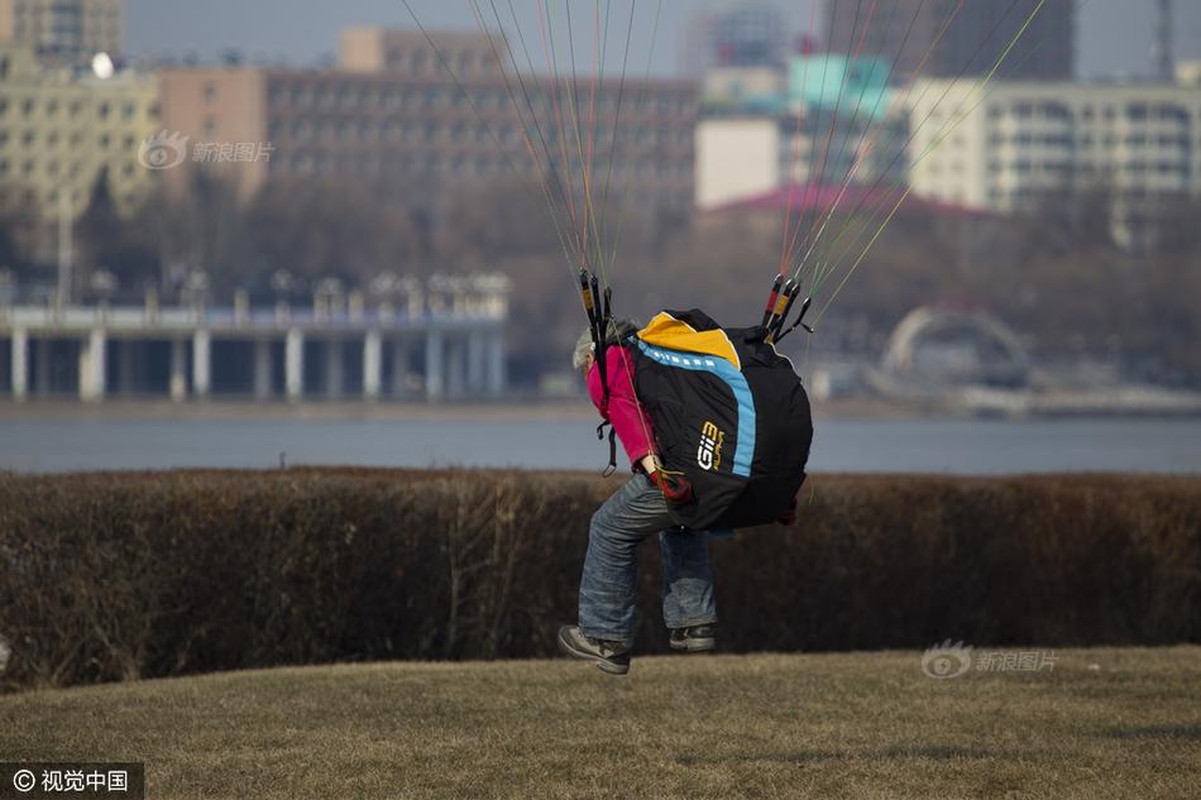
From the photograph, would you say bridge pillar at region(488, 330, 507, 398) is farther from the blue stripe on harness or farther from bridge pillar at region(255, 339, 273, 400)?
the blue stripe on harness

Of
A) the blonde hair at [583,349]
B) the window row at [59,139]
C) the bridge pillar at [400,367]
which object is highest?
the blonde hair at [583,349]

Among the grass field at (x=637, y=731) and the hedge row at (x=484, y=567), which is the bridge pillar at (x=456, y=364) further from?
the grass field at (x=637, y=731)

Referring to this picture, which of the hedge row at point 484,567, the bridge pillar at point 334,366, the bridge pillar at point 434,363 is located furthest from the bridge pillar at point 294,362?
the hedge row at point 484,567

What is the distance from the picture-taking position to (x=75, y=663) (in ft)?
59.8

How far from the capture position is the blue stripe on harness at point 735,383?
41.5ft

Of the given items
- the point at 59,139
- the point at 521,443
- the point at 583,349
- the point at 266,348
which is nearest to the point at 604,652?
the point at 583,349

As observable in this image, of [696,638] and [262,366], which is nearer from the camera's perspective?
[696,638]

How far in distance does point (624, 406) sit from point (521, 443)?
298 feet

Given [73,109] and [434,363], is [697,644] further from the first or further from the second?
[73,109]

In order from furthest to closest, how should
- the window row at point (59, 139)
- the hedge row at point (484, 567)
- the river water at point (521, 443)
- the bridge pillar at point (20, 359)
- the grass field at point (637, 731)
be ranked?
the window row at point (59, 139) < the bridge pillar at point (20, 359) < the river water at point (521, 443) < the hedge row at point (484, 567) < the grass field at point (637, 731)

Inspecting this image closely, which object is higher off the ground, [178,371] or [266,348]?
[266,348]

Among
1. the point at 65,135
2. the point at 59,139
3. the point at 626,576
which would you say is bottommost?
the point at 59,139

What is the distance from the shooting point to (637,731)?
49.3 ft

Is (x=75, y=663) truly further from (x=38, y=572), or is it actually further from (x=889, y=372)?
(x=889, y=372)
